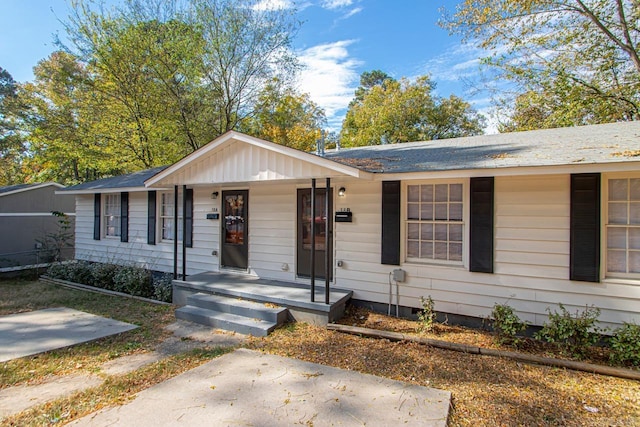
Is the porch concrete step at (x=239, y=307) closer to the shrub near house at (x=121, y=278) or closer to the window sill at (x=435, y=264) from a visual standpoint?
the shrub near house at (x=121, y=278)

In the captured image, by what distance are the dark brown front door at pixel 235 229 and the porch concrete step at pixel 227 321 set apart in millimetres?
1663

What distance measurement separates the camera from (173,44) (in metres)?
12.5

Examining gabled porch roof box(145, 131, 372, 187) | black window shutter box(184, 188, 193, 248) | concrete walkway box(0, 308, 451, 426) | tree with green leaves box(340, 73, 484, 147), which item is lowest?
concrete walkway box(0, 308, 451, 426)

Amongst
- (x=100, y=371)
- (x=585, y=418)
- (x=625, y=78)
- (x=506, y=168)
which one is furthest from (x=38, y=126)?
(x=625, y=78)

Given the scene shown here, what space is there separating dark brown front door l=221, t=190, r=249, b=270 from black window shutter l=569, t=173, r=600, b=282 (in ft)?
19.1

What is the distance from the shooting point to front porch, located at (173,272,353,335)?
17.4 feet

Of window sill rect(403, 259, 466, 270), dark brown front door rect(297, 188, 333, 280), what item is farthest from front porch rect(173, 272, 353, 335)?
window sill rect(403, 259, 466, 270)

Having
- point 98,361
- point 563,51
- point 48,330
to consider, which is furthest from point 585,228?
point 563,51

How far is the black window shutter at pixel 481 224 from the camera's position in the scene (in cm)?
490

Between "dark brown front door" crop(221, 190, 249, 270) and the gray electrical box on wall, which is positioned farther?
"dark brown front door" crop(221, 190, 249, 270)

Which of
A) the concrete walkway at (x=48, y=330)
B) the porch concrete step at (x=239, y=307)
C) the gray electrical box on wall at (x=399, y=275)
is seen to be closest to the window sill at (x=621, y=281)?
the gray electrical box on wall at (x=399, y=275)

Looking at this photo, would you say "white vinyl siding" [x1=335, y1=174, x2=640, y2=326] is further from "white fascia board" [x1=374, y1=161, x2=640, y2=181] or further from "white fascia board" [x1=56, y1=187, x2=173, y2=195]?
"white fascia board" [x1=56, y1=187, x2=173, y2=195]

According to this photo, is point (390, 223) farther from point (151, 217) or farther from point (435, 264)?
point (151, 217)

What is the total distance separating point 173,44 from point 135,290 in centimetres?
977
